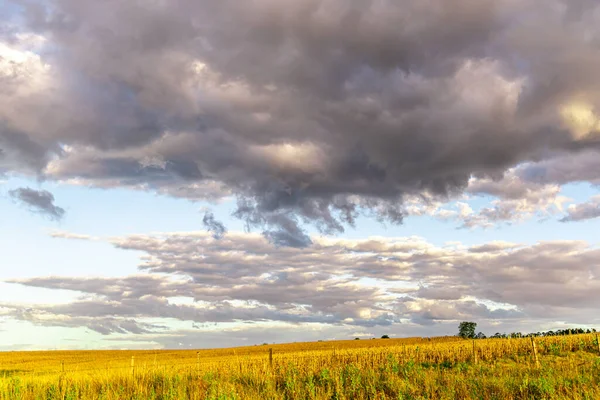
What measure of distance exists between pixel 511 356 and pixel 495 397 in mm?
26661

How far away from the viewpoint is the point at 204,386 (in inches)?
752

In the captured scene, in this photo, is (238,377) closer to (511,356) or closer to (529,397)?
(529,397)

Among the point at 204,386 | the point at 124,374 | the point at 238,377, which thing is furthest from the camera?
the point at 124,374

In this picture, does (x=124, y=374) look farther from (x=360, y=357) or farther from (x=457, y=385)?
(x=360, y=357)

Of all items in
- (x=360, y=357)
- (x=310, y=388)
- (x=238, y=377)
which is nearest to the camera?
(x=310, y=388)

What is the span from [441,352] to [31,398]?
A: 103 ft

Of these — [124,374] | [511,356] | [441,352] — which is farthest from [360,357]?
[124,374]

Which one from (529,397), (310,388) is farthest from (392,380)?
(529,397)

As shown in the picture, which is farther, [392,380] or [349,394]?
[392,380]

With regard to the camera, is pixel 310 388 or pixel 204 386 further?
pixel 204 386

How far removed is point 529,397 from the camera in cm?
1505

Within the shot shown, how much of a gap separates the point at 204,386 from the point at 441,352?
27063mm

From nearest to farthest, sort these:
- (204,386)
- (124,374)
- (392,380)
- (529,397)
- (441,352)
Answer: (529,397)
(392,380)
(204,386)
(124,374)
(441,352)

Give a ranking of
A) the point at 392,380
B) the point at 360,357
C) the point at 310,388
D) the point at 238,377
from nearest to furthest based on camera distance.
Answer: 1. the point at 310,388
2. the point at 392,380
3. the point at 238,377
4. the point at 360,357
